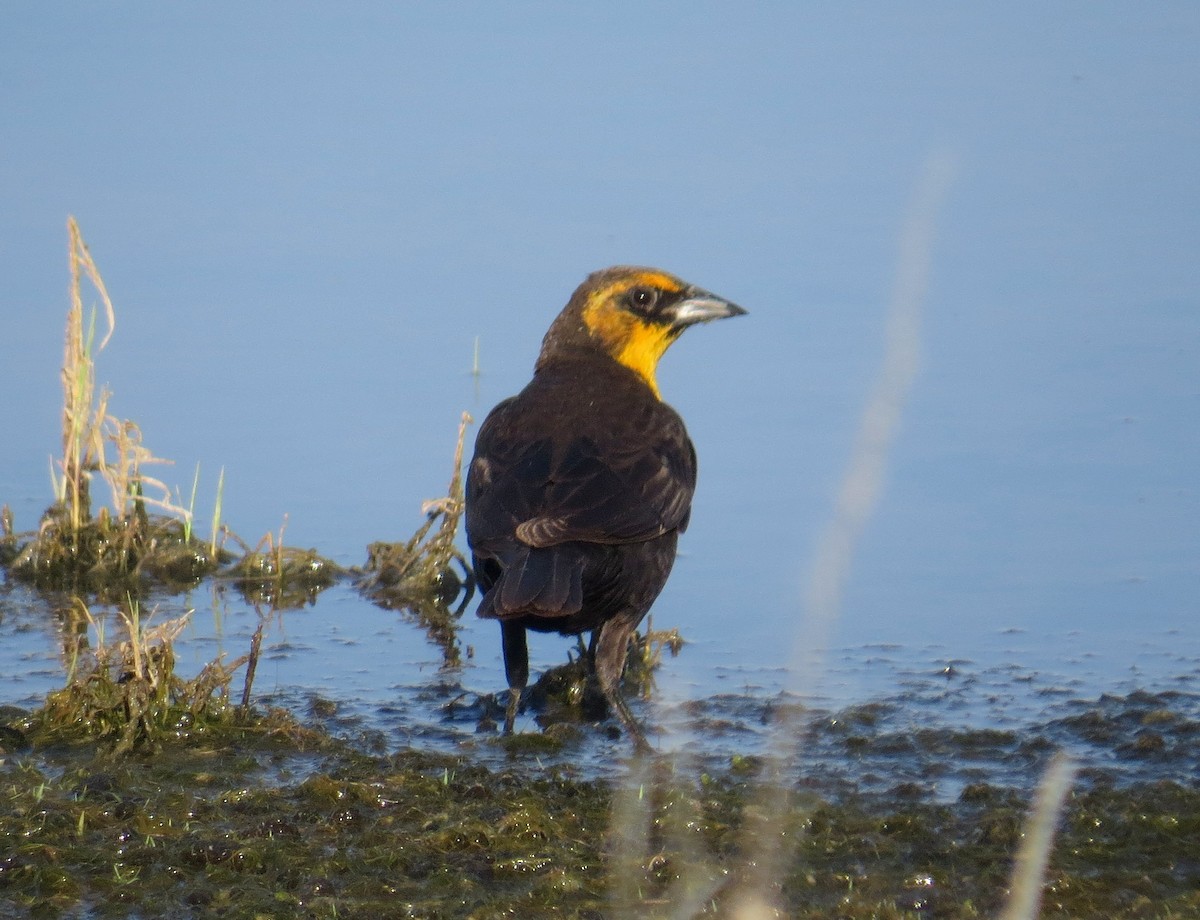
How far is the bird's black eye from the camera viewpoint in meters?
7.64

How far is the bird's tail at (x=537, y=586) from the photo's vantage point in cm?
575

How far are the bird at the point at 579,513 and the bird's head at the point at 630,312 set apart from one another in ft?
1.30

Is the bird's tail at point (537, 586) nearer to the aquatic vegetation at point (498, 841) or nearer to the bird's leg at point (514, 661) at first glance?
the bird's leg at point (514, 661)

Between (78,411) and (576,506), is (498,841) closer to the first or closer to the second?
(576,506)

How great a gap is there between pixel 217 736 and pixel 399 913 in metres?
1.61

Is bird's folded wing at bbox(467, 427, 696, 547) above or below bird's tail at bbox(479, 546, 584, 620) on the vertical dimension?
above

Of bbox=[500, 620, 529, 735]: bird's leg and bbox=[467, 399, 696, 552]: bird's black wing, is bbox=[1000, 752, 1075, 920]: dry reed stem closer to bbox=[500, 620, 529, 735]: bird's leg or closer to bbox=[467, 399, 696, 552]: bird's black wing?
bbox=[467, 399, 696, 552]: bird's black wing

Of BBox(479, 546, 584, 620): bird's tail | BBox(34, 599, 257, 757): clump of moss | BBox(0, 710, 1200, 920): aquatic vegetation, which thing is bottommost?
BBox(0, 710, 1200, 920): aquatic vegetation

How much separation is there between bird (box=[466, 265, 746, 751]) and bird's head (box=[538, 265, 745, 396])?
1.30 ft

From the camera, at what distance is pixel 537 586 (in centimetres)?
579

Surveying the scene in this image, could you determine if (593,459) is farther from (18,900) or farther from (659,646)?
(18,900)

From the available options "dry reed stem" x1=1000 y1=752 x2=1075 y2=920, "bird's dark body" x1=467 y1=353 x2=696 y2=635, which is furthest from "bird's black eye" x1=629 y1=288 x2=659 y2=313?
"dry reed stem" x1=1000 y1=752 x2=1075 y2=920

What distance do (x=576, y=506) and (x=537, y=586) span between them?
1.23 feet

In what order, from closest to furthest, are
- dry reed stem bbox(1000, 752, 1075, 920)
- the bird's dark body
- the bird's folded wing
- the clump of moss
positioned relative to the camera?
dry reed stem bbox(1000, 752, 1075, 920) → the clump of moss → the bird's dark body → the bird's folded wing
